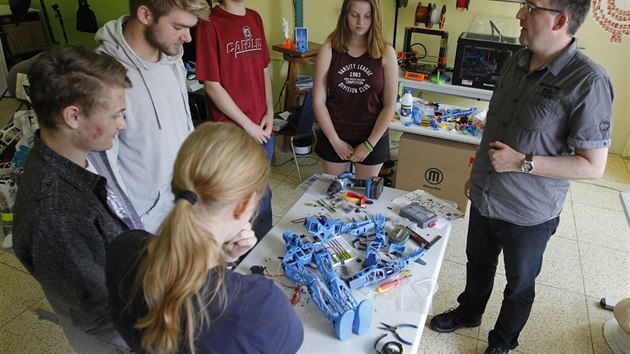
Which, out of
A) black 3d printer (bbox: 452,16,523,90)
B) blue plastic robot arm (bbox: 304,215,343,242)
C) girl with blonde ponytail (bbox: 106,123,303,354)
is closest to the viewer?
girl with blonde ponytail (bbox: 106,123,303,354)

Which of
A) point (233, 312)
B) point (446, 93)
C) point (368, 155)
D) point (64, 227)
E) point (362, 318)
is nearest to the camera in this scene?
point (233, 312)

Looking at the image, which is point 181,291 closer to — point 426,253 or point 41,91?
point 41,91

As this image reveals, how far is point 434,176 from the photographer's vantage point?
9.85 feet

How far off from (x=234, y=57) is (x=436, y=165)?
64.3 inches

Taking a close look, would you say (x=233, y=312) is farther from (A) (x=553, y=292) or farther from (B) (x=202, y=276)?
(A) (x=553, y=292)

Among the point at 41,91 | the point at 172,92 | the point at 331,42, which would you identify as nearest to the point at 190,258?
the point at 41,91

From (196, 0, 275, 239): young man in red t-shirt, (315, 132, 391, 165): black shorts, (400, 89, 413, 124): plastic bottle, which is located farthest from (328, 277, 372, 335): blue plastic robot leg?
(400, 89, 413, 124): plastic bottle

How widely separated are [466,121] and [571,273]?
1.10 m

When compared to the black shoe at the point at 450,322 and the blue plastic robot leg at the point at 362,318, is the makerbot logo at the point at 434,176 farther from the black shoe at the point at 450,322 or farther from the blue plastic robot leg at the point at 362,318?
the blue plastic robot leg at the point at 362,318

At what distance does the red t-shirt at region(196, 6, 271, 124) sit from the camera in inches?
74.0

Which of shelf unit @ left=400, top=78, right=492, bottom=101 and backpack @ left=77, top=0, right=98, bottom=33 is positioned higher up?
backpack @ left=77, top=0, right=98, bottom=33

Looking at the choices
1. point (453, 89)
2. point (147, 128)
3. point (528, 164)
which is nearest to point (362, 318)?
point (528, 164)

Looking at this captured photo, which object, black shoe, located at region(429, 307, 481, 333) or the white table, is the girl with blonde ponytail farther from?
black shoe, located at region(429, 307, 481, 333)

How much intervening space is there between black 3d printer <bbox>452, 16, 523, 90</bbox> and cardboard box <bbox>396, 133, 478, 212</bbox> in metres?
0.49
